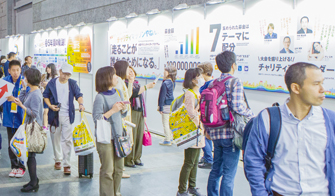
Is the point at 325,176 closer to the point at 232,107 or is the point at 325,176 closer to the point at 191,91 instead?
the point at 232,107

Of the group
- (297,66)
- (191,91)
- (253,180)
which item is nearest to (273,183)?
(253,180)

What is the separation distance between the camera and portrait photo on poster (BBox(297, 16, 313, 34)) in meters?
4.64

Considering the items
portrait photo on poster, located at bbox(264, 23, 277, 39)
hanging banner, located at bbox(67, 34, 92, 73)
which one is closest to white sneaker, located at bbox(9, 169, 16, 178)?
portrait photo on poster, located at bbox(264, 23, 277, 39)

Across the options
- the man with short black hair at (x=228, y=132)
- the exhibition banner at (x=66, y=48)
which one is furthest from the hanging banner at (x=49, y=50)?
the man with short black hair at (x=228, y=132)

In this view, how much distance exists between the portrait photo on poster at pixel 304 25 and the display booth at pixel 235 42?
14 mm

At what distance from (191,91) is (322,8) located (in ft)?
7.23

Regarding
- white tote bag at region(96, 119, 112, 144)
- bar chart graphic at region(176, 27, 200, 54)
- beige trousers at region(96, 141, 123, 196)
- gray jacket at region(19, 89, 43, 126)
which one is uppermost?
bar chart graphic at region(176, 27, 200, 54)

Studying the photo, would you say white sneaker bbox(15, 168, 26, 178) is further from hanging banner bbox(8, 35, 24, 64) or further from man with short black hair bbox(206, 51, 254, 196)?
hanging banner bbox(8, 35, 24, 64)

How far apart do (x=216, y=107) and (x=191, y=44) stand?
3619 mm

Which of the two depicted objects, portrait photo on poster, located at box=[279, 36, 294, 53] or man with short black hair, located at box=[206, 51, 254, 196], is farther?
portrait photo on poster, located at box=[279, 36, 294, 53]

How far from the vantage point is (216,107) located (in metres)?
3.14

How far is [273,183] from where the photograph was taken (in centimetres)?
196

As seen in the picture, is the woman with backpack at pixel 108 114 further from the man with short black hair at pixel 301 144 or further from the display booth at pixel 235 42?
Answer: the display booth at pixel 235 42

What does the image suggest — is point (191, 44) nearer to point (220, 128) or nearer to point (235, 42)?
point (235, 42)
